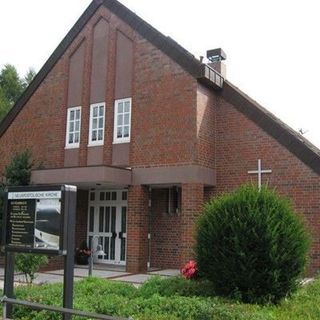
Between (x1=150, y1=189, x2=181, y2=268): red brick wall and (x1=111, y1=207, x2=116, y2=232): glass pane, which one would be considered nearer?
(x1=150, y1=189, x2=181, y2=268): red brick wall

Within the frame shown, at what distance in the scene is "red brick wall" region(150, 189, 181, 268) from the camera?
1728cm

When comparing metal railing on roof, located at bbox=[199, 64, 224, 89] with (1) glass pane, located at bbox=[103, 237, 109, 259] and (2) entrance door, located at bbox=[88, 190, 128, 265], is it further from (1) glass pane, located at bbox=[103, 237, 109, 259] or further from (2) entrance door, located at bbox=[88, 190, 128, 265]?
(1) glass pane, located at bbox=[103, 237, 109, 259]

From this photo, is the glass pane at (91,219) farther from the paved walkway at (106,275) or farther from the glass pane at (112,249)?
the paved walkway at (106,275)

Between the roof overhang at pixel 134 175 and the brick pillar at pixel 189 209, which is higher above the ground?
the roof overhang at pixel 134 175

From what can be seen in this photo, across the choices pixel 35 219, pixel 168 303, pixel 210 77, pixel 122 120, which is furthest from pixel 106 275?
pixel 35 219

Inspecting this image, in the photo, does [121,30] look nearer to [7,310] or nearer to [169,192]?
[169,192]

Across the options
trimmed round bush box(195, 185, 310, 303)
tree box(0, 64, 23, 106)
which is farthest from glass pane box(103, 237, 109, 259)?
tree box(0, 64, 23, 106)

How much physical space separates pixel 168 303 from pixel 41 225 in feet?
7.77

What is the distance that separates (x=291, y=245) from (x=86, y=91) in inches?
469

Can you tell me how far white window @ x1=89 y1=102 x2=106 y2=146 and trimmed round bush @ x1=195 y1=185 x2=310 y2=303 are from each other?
950 centimetres

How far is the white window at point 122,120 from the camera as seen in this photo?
17906mm

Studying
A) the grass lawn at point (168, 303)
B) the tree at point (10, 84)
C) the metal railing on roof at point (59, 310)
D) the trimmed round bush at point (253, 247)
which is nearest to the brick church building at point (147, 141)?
the grass lawn at point (168, 303)

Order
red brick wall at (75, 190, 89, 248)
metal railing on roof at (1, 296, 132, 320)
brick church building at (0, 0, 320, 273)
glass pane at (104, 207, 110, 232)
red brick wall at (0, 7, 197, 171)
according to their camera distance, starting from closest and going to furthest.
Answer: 1. metal railing on roof at (1, 296, 132, 320)
2. brick church building at (0, 0, 320, 273)
3. red brick wall at (0, 7, 197, 171)
4. glass pane at (104, 207, 110, 232)
5. red brick wall at (75, 190, 89, 248)

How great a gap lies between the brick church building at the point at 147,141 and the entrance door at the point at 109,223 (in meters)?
0.04
